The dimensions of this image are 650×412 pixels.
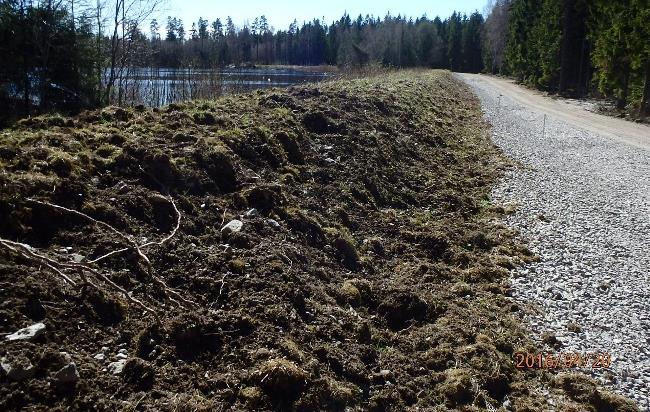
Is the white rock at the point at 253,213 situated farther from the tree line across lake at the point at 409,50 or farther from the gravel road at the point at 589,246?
the tree line across lake at the point at 409,50

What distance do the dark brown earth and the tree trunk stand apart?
73.8 feet

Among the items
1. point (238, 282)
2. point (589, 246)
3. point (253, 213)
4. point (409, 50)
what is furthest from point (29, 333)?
point (409, 50)

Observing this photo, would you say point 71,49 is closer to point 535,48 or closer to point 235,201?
point 235,201

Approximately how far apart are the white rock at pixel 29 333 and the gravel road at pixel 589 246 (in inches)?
180

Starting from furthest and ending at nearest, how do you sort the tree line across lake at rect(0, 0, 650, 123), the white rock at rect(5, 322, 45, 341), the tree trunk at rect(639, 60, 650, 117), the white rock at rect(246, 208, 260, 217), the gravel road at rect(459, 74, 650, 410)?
the tree trunk at rect(639, 60, 650, 117)
the tree line across lake at rect(0, 0, 650, 123)
the white rock at rect(246, 208, 260, 217)
the gravel road at rect(459, 74, 650, 410)
the white rock at rect(5, 322, 45, 341)

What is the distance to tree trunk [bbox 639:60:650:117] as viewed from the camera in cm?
2502

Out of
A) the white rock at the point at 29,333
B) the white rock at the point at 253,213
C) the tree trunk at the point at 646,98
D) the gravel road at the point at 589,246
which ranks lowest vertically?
the gravel road at the point at 589,246

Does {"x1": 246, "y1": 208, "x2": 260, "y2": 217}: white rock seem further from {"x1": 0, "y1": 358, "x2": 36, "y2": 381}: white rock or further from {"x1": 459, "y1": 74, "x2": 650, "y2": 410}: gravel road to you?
{"x1": 459, "y1": 74, "x2": 650, "y2": 410}: gravel road

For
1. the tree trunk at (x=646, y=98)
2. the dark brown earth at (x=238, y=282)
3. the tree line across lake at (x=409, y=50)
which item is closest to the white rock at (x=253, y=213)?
the dark brown earth at (x=238, y=282)

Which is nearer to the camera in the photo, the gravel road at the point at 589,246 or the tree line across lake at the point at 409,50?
the gravel road at the point at 589,246

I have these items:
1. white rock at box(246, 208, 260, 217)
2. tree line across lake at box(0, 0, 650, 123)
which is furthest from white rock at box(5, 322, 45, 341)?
tree line across lake at box(0, 0, 650, 123)

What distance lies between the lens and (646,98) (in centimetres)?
2519

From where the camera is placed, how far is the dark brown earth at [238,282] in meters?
3.33

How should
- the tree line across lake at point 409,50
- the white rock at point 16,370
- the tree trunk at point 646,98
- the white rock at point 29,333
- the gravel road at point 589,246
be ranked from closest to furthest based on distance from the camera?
the white rock at point 16,370
the white rock at point 29,333
the gravel road at point 589,246
the tree line across lake at point 409,50
the tree trunk at point 646,98
